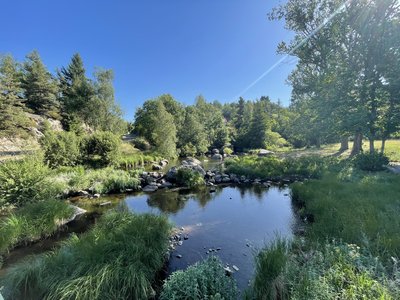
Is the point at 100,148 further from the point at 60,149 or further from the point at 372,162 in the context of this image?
the point at 372,162

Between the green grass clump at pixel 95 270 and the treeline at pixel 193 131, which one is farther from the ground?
the treeline at pixel 193 131

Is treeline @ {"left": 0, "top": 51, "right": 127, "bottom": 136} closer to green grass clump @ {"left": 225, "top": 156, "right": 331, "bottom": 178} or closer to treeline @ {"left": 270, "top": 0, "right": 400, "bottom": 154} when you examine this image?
green grass clump @ {"left": 225, "top": 156, "right": 331, "bottom": 178}

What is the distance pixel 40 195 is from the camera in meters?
9.46

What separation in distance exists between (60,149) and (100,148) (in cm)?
381

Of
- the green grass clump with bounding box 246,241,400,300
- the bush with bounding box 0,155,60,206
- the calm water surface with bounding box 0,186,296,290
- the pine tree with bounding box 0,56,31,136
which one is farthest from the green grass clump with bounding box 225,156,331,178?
the pine tree with bounding box 0,56,31,136

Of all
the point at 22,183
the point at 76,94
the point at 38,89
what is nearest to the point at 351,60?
the point at 22,183

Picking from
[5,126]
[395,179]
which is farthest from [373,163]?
[5,126]

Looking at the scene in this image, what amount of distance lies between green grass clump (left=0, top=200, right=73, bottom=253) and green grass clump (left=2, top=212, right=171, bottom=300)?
2092 mm

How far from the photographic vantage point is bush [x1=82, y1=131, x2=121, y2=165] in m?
20.4

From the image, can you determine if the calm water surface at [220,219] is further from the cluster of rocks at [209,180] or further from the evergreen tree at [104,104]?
the evergreen tree at [104,104]

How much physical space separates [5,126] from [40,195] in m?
17.7

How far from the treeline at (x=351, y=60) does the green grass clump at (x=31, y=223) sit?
20.5 metres

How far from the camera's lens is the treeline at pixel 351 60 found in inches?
661

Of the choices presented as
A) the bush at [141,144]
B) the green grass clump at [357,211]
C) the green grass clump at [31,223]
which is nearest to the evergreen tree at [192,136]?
the bush at [141,144]
